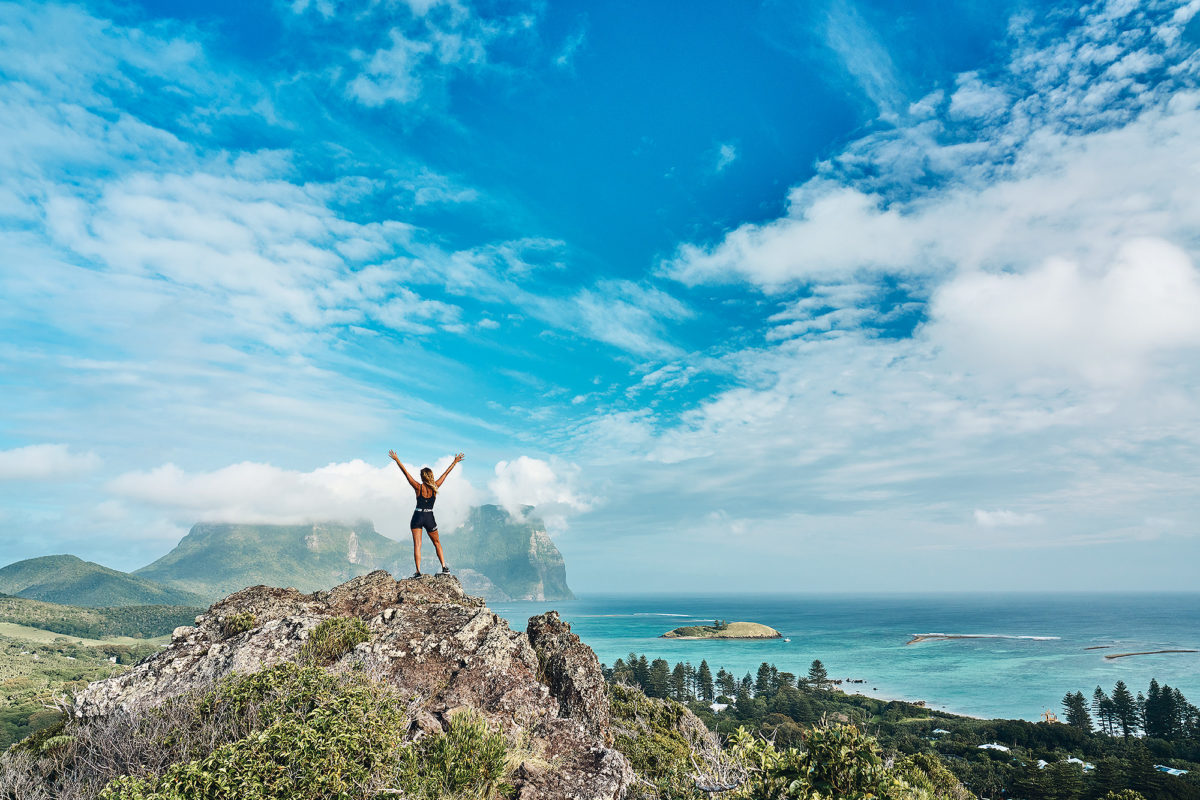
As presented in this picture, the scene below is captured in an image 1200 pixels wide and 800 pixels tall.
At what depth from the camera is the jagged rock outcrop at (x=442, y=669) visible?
982 centimetres

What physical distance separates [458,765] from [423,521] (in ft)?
26.4

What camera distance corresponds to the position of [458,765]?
844cm

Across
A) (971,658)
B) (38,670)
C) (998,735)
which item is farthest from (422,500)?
(971,658)

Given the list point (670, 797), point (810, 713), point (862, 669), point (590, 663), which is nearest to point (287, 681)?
point (670, 797)

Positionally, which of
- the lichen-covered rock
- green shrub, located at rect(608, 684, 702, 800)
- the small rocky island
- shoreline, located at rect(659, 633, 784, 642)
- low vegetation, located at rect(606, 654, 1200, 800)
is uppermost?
the lichen-covered rock

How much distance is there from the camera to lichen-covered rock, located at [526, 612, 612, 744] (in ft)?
39.1

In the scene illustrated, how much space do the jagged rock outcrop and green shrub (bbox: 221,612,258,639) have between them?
0.03 meters

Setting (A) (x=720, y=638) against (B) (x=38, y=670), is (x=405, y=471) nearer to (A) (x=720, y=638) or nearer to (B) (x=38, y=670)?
(B) (x=38, y=670)

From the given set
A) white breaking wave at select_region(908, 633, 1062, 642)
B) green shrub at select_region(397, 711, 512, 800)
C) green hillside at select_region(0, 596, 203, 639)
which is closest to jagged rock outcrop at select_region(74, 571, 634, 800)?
green shrub at select_region(397, 711, 512, 800)

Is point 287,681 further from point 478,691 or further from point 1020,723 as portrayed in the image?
point 1020,723

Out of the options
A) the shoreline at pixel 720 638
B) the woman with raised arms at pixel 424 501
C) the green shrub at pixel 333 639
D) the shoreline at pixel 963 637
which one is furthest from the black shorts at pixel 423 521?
the shoreline at pixel 963 637

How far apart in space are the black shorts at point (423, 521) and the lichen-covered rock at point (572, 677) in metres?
4.16

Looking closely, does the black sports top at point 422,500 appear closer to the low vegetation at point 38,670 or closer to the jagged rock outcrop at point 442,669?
the jagged rock outcrop at point 442,669

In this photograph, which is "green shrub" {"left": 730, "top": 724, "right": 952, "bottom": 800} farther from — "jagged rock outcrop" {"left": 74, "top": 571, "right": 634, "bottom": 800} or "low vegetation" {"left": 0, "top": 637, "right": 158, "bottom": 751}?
"low vegetation" {"left": 0, "top": 637, "right": 158, "bottom": 751}
